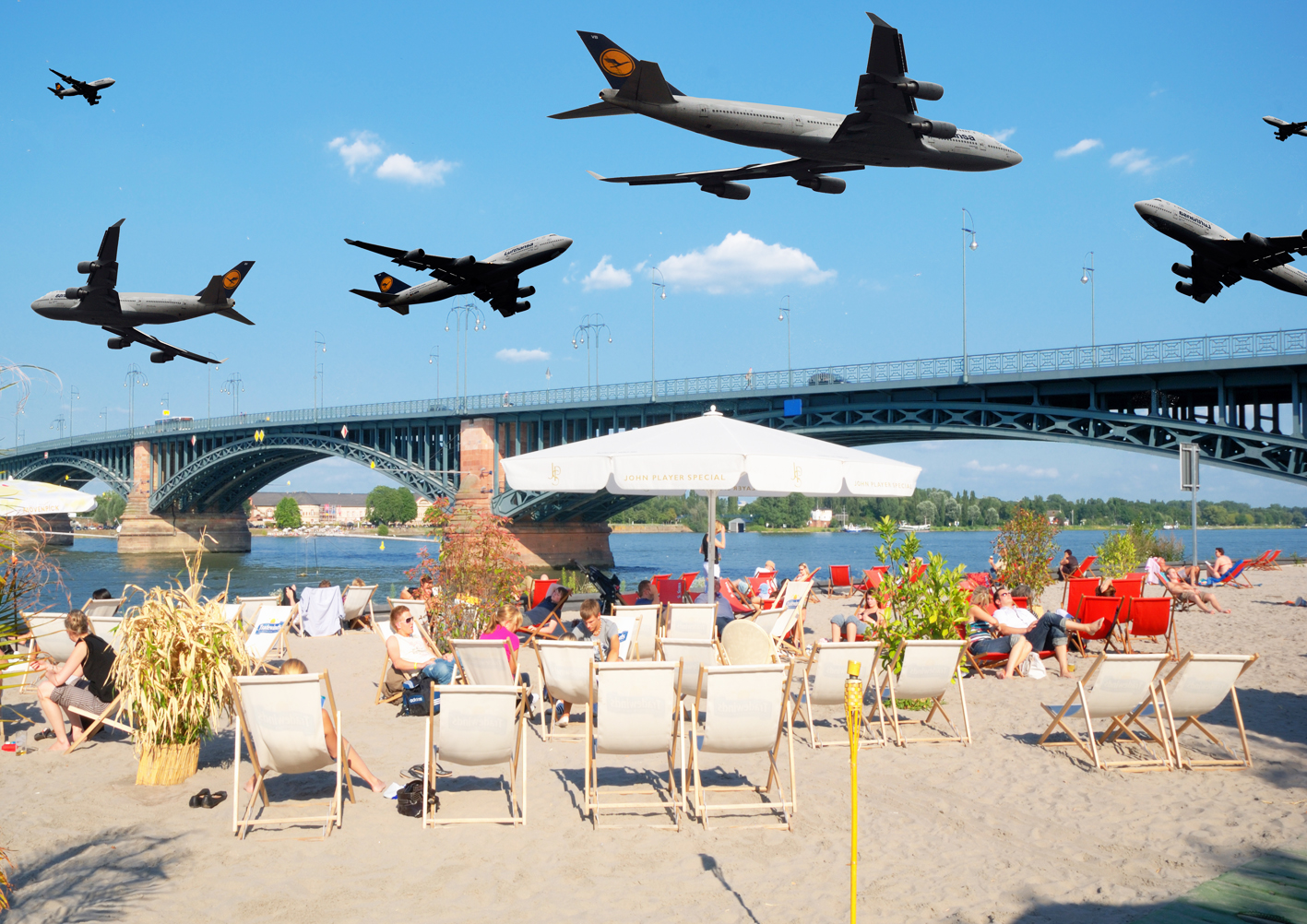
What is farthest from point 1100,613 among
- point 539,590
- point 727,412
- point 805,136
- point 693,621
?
point 727,412

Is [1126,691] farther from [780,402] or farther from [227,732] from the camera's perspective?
[780,402]

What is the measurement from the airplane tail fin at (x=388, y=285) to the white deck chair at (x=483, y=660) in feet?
11.2

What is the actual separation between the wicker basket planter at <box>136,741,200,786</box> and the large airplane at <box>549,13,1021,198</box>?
495 centimetres

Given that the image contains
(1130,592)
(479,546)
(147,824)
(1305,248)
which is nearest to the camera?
(1305,248)

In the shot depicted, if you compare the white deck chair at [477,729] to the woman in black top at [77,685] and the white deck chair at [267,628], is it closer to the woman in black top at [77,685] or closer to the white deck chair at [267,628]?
the woman in black top at [77,685]

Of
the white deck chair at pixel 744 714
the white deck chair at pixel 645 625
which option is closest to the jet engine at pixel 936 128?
the white deck chair at pixel 744 714

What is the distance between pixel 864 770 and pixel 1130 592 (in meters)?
7.63

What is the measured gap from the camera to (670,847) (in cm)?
488

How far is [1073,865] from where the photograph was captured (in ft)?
15.1

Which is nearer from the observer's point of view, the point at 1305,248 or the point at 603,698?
the point at 1305,248

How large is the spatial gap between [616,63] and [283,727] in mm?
3896

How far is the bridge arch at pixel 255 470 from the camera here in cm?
4519

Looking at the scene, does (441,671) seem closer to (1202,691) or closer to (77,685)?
(77,685)

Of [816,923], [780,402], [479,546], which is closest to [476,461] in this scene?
[780,402]
